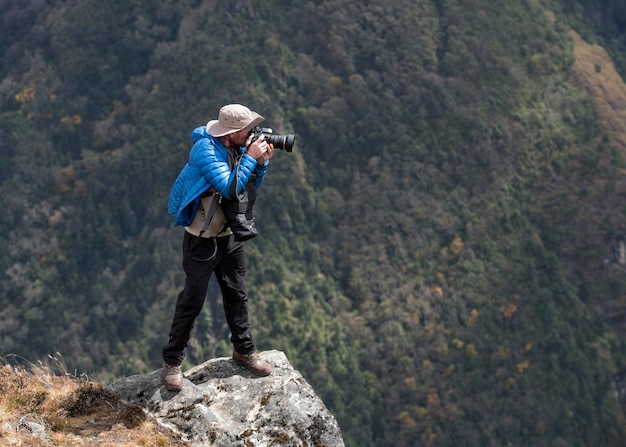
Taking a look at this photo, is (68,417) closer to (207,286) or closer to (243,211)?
(207,286)

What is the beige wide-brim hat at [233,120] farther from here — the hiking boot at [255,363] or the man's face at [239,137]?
the hiking boot at [255,363]

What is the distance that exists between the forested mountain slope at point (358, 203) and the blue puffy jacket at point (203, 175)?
51.0 metres

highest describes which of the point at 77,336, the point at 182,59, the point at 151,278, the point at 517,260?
the point at 182,59

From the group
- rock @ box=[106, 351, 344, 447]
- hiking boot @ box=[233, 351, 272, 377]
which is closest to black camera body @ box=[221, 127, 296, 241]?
hiking boot @ box=[233, 351, 272, 377]

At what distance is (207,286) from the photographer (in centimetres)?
909

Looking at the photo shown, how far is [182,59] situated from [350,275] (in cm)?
2314

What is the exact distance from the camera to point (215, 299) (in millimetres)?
61625

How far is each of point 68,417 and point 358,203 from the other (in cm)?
5868

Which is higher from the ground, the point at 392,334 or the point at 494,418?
the point at 392,334

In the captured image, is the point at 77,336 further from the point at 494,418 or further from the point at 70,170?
the point at 494,418

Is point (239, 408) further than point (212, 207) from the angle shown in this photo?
Yes

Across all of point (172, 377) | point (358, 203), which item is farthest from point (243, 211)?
point (358, 203)

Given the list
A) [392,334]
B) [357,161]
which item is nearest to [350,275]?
[392,334]

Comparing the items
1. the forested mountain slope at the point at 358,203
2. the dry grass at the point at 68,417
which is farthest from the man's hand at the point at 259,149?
the forested mountain slope at the point at 358,203
